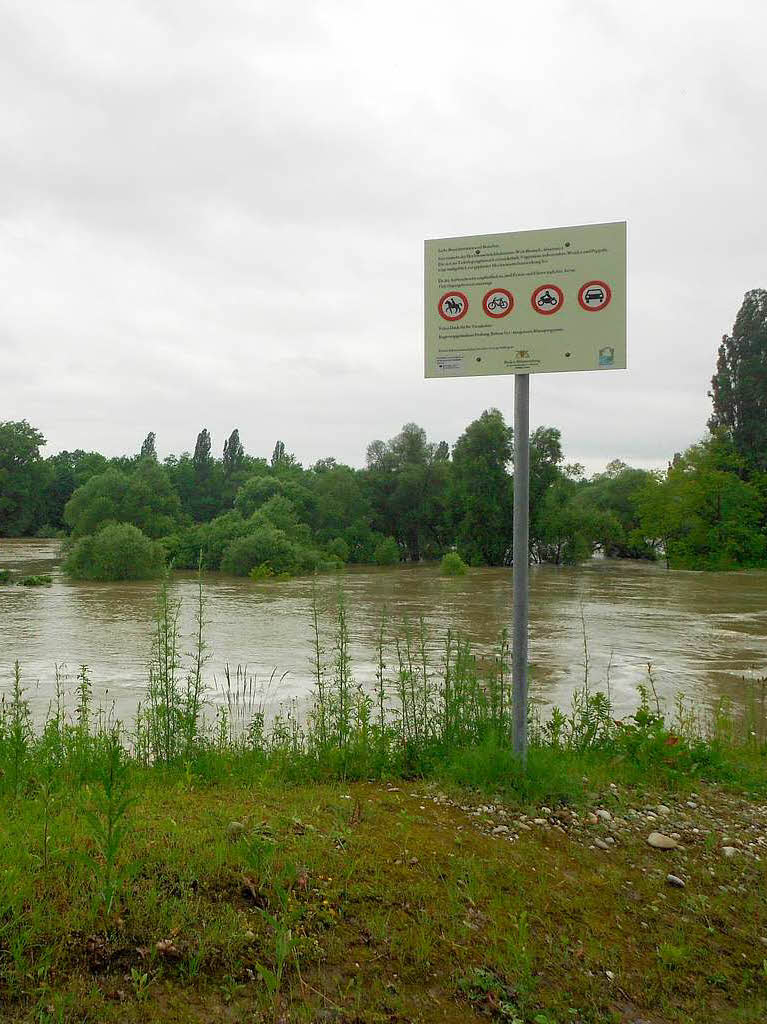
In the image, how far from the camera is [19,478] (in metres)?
83.1

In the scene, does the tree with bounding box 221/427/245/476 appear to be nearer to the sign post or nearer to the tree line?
the tree line

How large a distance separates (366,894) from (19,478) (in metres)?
88.7

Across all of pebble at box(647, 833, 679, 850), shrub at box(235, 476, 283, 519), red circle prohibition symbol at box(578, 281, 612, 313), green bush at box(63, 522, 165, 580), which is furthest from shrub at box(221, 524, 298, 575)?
pebble at box(647, 833, 679, 850)

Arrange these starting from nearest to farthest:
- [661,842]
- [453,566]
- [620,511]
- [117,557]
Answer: [661,842] < [117,557] < [453,566] < [620,511]

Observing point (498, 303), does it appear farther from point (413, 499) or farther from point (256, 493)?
point (413, 499)

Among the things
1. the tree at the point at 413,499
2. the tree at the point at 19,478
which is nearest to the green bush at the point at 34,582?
the tree at the point at 413,499

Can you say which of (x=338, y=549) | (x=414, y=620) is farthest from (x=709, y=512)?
(x=414, y=620)

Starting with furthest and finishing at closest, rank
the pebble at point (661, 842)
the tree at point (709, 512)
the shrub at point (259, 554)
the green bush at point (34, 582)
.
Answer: the tree at point (709, 512) → the shrub at point (259, 554) → the green bush at point (34, 582) → the pebble at point (661, 842)

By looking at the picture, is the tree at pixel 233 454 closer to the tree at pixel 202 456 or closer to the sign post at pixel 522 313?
the tree at pixel 202 456

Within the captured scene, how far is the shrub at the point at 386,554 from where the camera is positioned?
56750mm

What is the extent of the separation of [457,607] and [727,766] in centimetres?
2204

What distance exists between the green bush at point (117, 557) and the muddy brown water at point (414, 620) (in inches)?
52.3

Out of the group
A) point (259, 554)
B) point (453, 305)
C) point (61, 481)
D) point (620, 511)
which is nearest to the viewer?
point (453, 305)

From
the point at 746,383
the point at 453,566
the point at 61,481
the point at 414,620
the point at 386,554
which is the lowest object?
the point at 414,620
